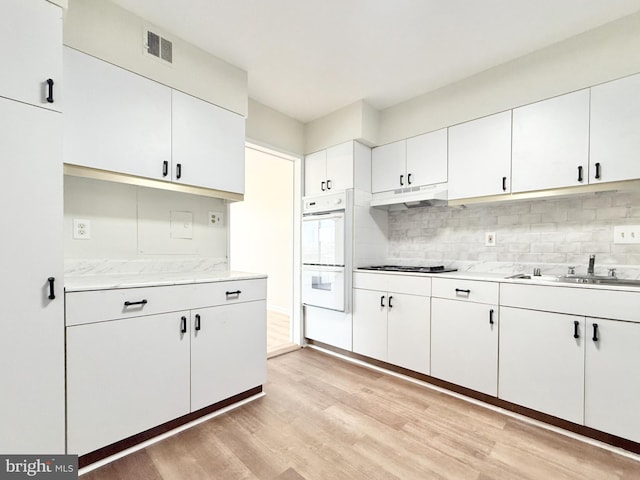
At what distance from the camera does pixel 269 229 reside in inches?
211

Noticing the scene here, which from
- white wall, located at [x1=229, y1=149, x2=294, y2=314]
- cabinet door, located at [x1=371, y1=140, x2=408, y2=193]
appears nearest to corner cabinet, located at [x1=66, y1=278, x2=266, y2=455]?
cabinet door, located at [x1=371, y1=140, x2=408, y2=193]

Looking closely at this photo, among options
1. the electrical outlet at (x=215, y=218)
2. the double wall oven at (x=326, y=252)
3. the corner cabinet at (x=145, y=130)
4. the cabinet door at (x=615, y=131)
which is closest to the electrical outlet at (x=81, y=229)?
the corner cabinet at (x=145, y=130)

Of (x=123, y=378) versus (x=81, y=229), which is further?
(x=81, y=229)

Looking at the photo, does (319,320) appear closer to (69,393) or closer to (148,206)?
(148,206)

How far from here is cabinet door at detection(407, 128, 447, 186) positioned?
110 inches

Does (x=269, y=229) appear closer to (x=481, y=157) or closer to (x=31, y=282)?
(x=481, y=157)

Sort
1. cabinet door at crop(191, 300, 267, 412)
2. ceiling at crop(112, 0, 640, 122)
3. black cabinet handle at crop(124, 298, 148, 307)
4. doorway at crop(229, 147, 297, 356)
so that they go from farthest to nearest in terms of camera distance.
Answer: doorway at crop(229, 147, 297, 356) → cabinet door at crop(191, 300, 267, 412) → ceiling at crop(112, 0, 640, 122) → black cabinet handle at crop(124, 298, 148, 307)

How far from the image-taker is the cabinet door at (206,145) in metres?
2.16

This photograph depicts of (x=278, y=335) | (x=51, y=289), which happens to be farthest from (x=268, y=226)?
(x=51, y=289)

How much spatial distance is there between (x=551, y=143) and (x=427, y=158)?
0.96m

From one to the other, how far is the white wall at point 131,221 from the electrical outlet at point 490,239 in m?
2.43

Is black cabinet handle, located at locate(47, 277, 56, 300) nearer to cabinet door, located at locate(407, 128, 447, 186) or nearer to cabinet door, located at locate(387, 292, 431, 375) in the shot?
cabinet door, located at locate(387, 292, 431, 375)

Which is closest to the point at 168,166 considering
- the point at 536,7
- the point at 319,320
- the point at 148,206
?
the point at 148,206

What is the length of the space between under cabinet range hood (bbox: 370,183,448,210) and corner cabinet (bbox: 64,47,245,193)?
146cm
